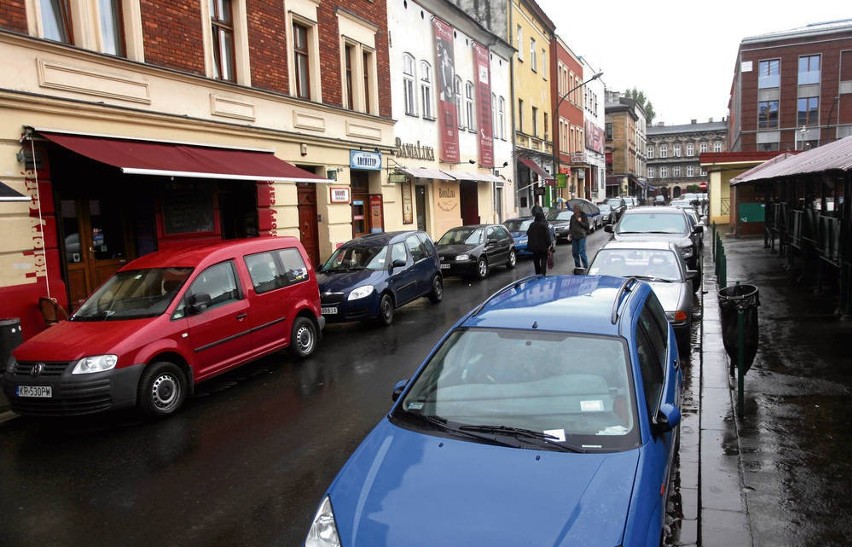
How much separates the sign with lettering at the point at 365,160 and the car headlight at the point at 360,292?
824 centimetres

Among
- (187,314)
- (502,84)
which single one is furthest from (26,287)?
(502,84)

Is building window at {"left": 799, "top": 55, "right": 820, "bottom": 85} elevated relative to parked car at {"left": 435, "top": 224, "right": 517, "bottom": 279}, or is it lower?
elevated

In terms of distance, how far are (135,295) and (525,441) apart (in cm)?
577

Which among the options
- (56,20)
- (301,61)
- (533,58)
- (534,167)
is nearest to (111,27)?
(56,20)

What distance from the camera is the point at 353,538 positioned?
2.82 metres

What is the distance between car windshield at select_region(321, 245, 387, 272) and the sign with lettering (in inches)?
255

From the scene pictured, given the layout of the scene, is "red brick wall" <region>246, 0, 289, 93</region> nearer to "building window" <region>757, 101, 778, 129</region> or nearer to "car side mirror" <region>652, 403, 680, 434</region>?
"car side mirror" <region>652, 403, 680, 434</region>

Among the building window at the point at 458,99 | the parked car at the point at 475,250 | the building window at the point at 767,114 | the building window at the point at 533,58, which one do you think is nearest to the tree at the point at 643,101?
the building window at the point at 767,114

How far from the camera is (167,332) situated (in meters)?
6.95

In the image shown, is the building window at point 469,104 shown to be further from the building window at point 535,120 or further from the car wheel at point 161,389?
the car wheel at point 161,389

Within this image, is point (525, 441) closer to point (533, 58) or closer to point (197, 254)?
point (197, 254)

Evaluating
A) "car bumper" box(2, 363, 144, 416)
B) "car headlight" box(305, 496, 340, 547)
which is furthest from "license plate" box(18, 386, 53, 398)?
"car headlight" box(305, 496, 340, 547)

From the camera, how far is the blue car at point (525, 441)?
279 centimetres

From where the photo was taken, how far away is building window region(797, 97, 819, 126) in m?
60.4
